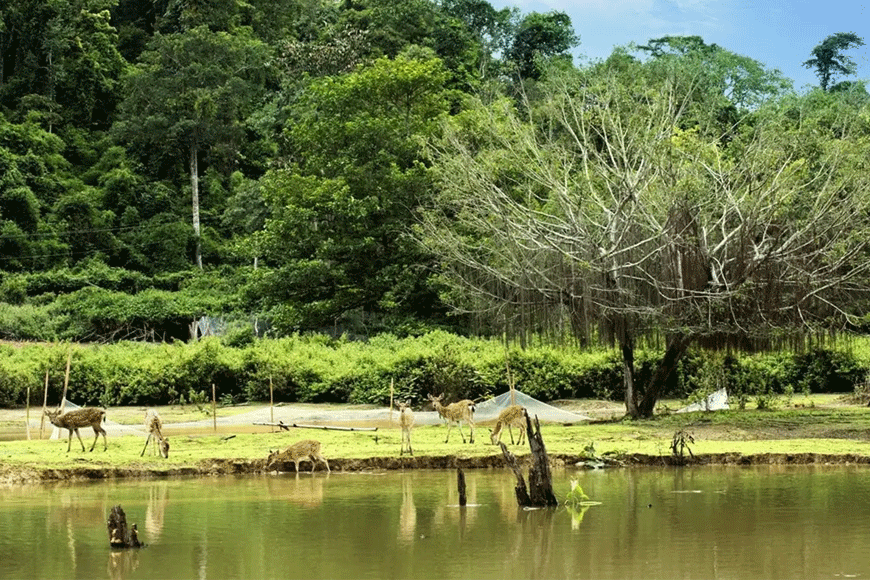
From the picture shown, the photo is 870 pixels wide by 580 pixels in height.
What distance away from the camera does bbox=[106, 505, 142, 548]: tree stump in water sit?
1288 centimetres

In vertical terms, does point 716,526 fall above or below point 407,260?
below

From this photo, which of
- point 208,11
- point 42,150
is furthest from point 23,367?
point 208,11

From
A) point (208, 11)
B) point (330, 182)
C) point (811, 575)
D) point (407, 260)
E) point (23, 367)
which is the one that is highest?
point (208, 11)

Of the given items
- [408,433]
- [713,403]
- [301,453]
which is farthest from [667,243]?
[301,453]

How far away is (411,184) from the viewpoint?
1624 inches

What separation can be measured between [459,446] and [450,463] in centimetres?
135

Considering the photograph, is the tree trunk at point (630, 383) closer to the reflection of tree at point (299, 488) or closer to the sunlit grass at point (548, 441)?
the sunlit grass at point (548, 441)

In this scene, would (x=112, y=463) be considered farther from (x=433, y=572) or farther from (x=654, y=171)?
(x=654, y=171)

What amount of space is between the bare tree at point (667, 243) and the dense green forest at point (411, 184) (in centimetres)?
7

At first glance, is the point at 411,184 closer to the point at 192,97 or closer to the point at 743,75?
the point at 192,97

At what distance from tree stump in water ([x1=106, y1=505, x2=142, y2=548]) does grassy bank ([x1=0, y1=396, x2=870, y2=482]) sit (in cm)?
684

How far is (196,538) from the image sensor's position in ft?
45.8

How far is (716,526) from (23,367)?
2377 cm

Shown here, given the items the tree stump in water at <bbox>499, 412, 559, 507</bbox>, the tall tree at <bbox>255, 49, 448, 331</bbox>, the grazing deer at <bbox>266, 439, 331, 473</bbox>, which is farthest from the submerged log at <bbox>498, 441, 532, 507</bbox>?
the tall tree at <bbox>255, 49, 448, 331</bbox>
